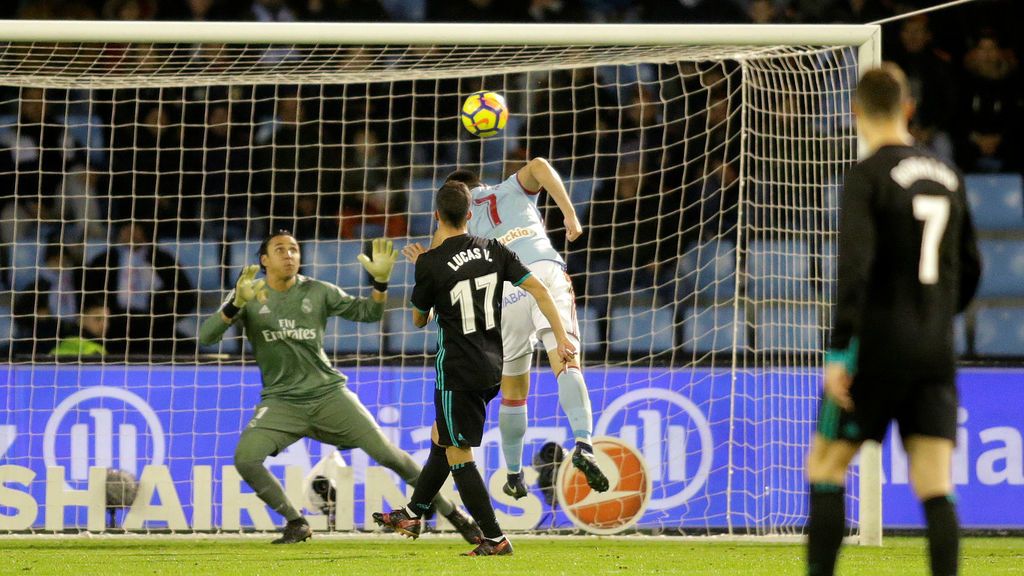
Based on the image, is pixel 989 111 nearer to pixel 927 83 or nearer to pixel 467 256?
A: pixel 927 83

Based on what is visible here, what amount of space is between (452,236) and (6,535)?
12.4 feet

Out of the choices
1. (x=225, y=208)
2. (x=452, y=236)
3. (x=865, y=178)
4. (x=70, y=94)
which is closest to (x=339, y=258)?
(x=225, y=208)

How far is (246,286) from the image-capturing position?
7637 mm

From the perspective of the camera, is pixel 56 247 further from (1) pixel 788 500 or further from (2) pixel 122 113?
(1) pixel 788 500

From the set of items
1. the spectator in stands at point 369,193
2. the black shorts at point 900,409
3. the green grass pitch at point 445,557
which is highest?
the spectator in stands at point 369,193

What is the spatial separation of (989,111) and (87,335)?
7216mm

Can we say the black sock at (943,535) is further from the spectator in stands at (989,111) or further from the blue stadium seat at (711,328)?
the spectator in stands at (989,111)

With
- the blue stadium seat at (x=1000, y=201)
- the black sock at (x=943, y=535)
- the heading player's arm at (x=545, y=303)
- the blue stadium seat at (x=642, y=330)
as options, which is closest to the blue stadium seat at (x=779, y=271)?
the blue stadium seat at (x=642, y=330)

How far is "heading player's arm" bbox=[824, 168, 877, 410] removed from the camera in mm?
3822

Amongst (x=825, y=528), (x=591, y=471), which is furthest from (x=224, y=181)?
(x=825, y=528)

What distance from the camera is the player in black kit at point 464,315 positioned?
636cm

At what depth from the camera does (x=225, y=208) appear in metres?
10.4

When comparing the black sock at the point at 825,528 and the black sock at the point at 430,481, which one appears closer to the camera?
the black sock at the point at 825,528

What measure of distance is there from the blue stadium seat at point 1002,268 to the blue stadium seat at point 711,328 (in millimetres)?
2032
